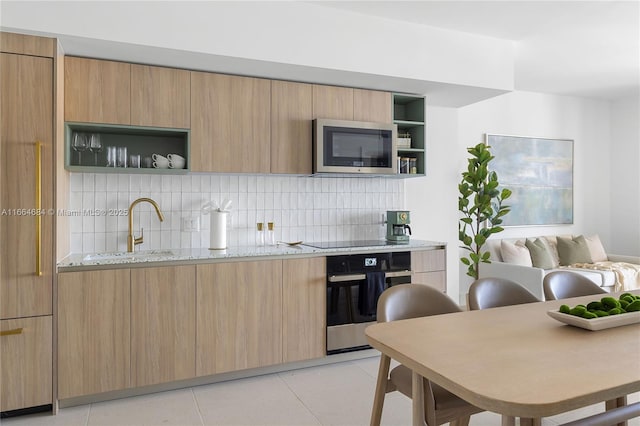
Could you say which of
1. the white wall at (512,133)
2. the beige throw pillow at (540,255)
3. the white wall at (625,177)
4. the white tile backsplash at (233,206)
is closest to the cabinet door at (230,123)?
the white tile backsplash at (233,206)

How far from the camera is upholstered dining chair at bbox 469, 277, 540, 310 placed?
7.22ft

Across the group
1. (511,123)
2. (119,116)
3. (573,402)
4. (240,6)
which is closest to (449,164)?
(511,123)

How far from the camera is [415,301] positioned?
211 cm

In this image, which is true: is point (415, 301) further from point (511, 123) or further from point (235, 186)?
point (511, 123)

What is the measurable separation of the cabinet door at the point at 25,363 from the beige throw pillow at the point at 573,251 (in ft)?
17.3

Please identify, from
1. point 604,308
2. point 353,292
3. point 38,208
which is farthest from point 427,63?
point 38,208

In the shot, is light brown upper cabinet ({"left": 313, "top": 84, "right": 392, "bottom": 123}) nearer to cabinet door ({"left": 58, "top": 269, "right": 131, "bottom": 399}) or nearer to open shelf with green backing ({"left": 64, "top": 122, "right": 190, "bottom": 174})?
open shelf with green backing ({"left": 64, "top": 122, "right": 190, "bottom": 174})

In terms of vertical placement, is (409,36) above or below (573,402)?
above

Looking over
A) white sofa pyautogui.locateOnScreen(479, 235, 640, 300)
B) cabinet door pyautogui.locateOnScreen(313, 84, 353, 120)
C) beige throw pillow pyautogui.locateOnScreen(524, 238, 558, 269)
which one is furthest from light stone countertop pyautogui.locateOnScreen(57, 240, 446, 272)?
beige throw pillow pyautogui.locateOnScreen(524, 238, 558, 269)

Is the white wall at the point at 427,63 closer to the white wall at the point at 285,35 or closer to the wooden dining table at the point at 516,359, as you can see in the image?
the white wall at the point at 285,35

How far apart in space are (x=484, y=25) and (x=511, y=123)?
2331 millimetres

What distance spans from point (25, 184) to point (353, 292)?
2.28 metres

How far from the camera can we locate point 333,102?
3598 mm

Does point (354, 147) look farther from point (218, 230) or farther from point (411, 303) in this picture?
point (411, 303)
